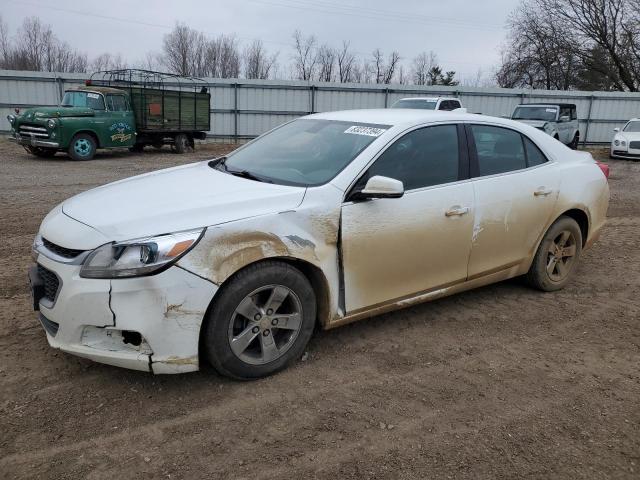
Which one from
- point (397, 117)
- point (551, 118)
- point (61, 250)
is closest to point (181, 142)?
point (551, 118)

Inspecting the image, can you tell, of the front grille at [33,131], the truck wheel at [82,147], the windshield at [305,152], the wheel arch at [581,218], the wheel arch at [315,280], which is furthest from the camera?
the truck wheel at [82,147]

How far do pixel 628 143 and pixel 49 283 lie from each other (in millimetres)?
20002

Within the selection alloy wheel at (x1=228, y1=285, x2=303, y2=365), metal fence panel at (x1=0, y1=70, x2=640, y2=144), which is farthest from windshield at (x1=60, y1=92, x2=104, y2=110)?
alloy wheel at (x1=228, y1=285, x2=303, y2=365)

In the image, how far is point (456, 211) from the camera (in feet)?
12.4

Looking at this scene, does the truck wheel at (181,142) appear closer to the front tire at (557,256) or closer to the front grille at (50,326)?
the front tire at (557,256)

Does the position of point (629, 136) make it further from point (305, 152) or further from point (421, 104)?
point (305, 152)

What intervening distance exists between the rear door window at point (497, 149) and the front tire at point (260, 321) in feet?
5.89

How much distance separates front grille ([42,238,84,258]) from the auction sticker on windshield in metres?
2.00

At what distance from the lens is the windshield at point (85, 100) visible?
14305 mm

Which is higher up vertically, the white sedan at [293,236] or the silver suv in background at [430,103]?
the silver suv in background at [430,103]

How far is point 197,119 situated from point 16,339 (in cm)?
1456

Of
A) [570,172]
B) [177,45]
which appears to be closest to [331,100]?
[570,172]

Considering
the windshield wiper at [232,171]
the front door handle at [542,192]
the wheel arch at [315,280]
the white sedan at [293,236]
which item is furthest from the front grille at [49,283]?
the front door handle at [542,192]

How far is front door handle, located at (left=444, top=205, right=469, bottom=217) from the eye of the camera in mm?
3730
